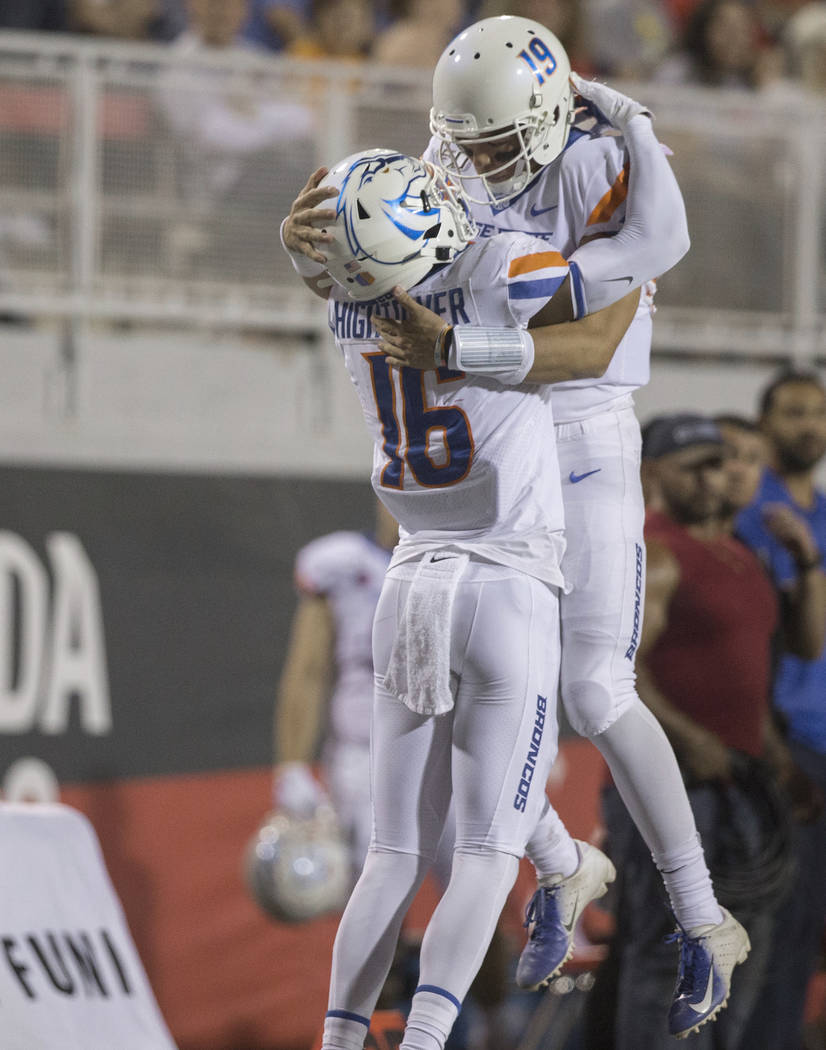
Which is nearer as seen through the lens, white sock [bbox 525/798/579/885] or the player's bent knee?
the player's bent knee

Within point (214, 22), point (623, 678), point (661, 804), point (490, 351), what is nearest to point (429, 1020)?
point (661, 804)

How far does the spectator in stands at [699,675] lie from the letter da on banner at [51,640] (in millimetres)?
2701

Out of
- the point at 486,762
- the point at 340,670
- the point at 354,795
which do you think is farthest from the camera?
the point at 340,670

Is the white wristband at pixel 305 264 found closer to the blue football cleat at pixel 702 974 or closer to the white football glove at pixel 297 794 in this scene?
the blue football cleat at pixel 702 974

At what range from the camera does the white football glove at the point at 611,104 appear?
147 inches

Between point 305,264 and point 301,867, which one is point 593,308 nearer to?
point 305,264

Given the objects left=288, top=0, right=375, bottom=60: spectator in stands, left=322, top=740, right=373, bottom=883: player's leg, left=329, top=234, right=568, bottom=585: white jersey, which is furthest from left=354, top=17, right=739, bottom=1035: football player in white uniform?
left=288, top=0, right=375, bottom=60: spectator in stands

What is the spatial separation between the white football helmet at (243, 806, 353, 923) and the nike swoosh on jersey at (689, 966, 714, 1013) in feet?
8.53

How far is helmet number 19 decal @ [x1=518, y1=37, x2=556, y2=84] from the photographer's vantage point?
144 inches

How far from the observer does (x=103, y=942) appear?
502 cm

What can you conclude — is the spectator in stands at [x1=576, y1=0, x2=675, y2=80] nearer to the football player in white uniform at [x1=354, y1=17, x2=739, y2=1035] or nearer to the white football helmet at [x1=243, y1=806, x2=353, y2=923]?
the white football helmet at [x1=243, y1=806, x2=353, y2=923]

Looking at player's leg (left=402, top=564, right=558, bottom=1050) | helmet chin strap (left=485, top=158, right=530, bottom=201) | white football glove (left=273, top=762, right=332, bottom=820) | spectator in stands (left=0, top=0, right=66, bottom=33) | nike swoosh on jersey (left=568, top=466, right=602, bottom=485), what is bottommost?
white football glove (left=273, top=762, right=332, bottom=820)

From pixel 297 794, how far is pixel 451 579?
2.99 m

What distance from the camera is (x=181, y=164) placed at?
743 centimetres
